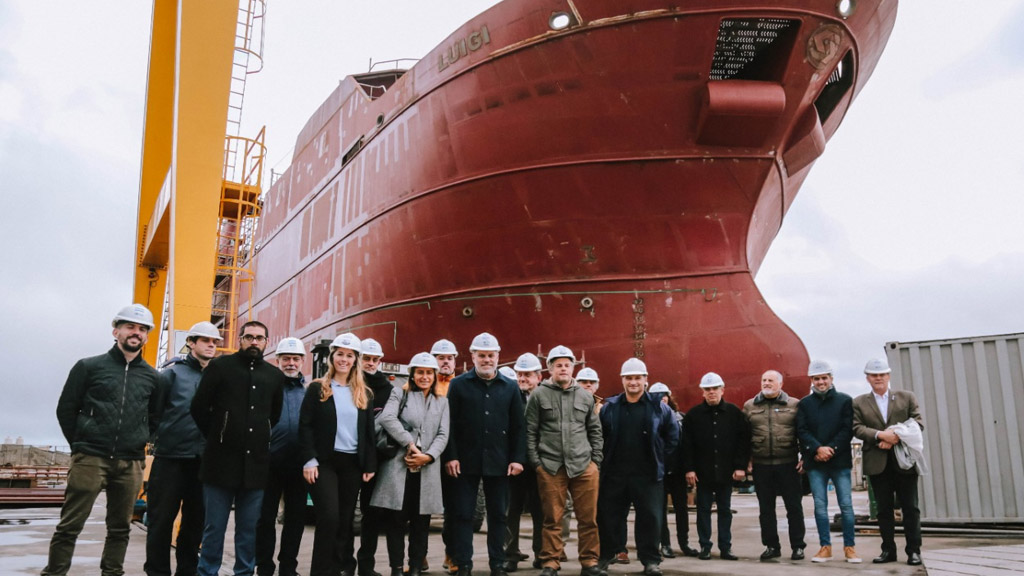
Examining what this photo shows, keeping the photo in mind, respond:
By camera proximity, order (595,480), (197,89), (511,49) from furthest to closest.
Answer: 1. (511,49)
2. (197,89)
3. (595,480)

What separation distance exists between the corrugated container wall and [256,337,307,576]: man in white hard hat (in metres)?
5.40

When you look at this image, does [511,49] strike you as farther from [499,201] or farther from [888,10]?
→ [888,10]

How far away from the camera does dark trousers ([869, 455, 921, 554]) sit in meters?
5.26

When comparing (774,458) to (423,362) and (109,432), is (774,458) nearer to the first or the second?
(423,362)

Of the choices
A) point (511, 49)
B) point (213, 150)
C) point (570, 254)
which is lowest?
point (570, 254)

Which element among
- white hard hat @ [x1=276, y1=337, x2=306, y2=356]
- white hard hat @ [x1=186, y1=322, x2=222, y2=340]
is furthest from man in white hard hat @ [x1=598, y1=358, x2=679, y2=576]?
white hard hat @ [x1=186, y1=322, x2=222, y2=340]

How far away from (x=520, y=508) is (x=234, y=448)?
215 cm

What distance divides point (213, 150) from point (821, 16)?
705cm

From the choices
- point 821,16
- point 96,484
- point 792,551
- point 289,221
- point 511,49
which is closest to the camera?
point 96,484

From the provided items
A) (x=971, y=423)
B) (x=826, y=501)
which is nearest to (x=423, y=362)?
(x=826, y=501)

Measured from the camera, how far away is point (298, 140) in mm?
19000

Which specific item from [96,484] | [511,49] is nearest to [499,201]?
[511,49]

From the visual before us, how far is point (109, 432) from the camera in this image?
4.15 meters

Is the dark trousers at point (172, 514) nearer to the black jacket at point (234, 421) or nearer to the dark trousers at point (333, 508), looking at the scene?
the black jacket at point (234, 421)
